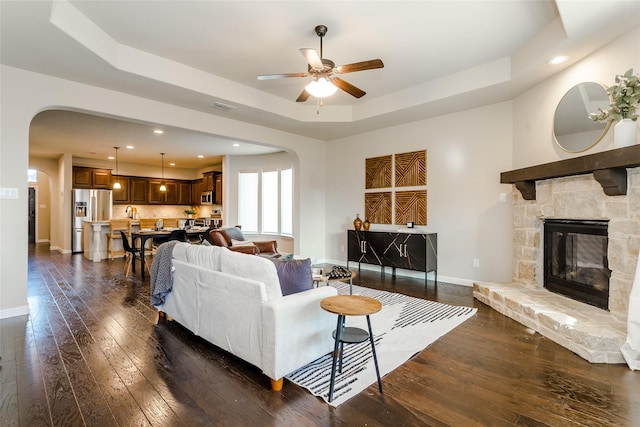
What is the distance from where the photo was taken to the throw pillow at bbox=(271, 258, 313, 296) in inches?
89.5

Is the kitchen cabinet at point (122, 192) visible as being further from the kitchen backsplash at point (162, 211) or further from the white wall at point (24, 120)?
the white wall at point (24, 120)

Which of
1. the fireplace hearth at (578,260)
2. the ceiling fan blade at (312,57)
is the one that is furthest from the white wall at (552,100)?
the ceiling fan blade at (312,57)

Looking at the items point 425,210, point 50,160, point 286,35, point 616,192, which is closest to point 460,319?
point 616,192

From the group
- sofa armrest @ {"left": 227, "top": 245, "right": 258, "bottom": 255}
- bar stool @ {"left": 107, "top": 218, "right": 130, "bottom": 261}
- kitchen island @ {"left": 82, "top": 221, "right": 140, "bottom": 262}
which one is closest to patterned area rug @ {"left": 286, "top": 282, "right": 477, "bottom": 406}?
sofa armrest @ {"left": 227, "top": 245, "right": 258, "bottom": 255}

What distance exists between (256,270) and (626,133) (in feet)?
10.8

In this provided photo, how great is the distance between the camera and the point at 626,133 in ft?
8.71

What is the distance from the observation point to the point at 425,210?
5.20m

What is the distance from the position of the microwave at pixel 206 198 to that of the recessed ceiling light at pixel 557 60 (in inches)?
329

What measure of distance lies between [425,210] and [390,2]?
3282 millimetres

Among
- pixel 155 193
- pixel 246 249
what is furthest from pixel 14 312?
pixel 155 193

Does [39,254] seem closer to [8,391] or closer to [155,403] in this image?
[8,391]

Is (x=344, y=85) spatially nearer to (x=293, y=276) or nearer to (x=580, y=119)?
(x=293, y=276)

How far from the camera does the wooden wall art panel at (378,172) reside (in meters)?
5.68

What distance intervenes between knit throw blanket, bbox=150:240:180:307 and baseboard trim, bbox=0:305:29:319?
149 centimetres
